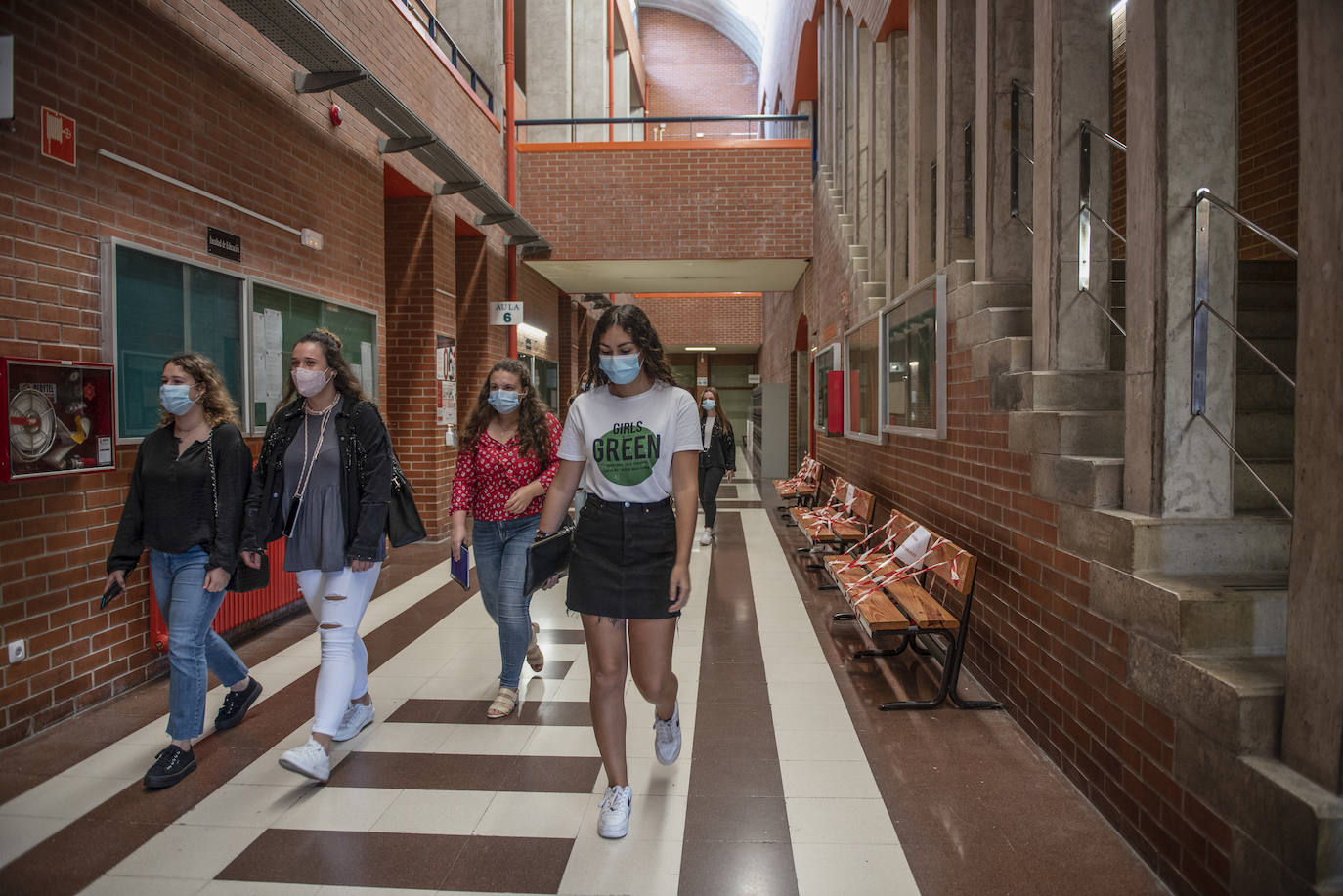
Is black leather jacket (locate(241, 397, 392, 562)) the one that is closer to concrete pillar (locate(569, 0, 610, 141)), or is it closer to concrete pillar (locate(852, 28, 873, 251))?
concrete pillar (locate(852, 28, 873, 251))

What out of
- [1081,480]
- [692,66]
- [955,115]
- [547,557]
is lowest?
[547,557]

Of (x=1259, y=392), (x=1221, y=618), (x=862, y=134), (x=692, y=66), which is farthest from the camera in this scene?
(x=692, y=66)

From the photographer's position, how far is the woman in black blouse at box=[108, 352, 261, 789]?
2.88m

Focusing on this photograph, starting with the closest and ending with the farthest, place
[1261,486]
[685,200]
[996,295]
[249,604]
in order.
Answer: [1261,486]
[996,295]
[249,604]
[685,200]

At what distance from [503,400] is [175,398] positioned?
1230 millimetres

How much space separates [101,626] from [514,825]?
2386mm

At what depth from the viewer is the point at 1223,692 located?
193cm

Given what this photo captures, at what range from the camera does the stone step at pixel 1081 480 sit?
8.77 feet

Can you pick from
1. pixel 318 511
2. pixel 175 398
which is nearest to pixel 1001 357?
pixel 318 511

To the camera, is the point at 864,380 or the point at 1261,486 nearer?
the point at 1261,486

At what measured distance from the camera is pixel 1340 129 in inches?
65.4

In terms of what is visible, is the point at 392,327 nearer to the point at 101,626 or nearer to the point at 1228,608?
the point at 101,626

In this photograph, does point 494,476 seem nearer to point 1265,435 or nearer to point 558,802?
point 558,802

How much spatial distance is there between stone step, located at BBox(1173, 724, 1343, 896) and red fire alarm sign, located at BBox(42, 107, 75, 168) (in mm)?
4564
